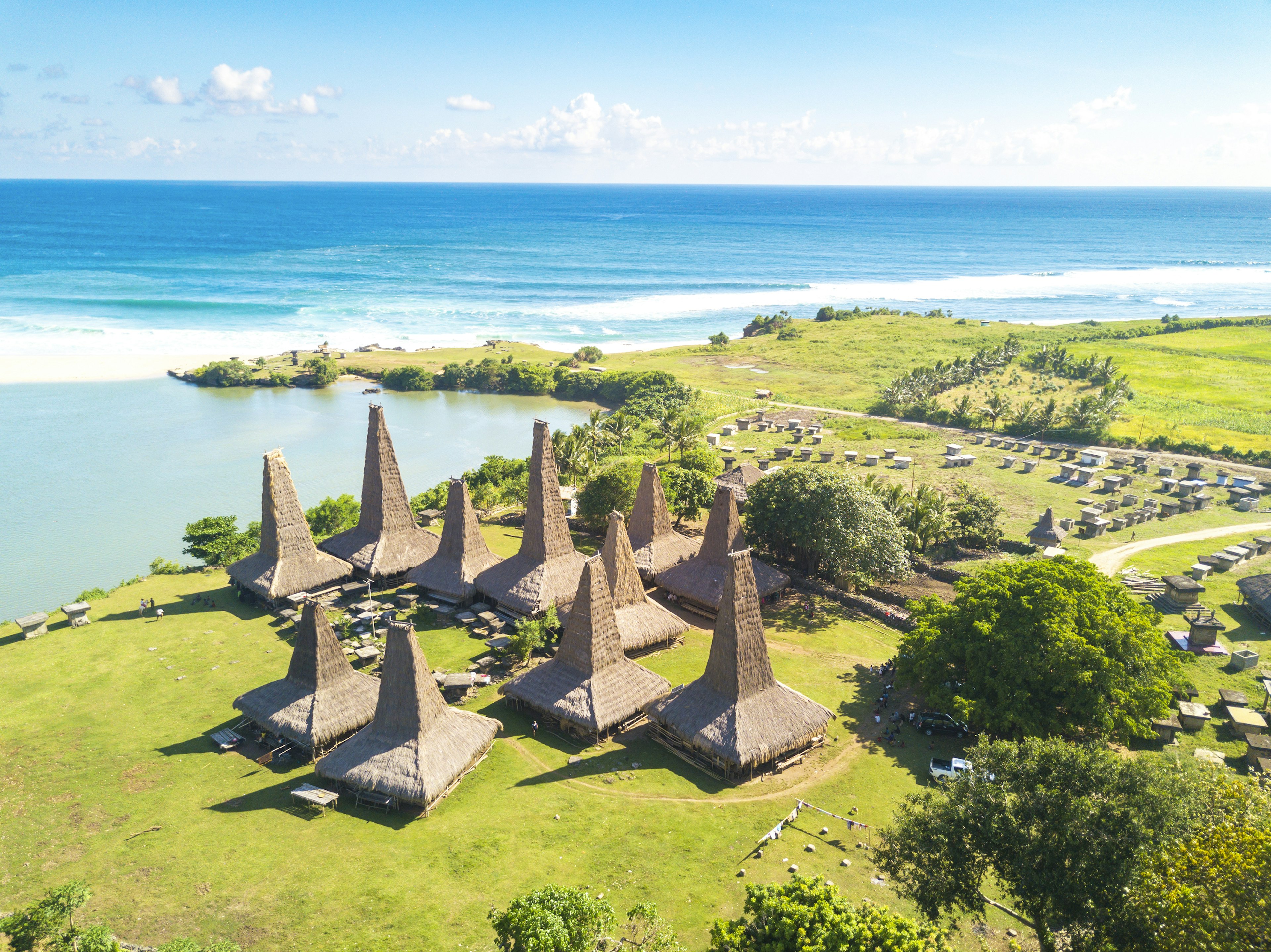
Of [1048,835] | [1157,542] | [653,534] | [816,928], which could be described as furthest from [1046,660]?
[1157,542]

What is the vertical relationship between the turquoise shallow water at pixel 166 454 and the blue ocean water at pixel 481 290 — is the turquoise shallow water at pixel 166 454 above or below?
below

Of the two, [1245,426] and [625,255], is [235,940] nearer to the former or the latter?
[1245,426]

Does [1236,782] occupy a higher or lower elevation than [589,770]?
higher

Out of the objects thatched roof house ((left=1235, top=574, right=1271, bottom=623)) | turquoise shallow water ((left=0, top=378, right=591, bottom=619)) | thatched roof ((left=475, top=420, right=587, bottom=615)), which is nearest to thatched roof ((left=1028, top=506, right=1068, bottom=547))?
thatched roof house ((left=1235, top=574, right=1271, bottom=623))

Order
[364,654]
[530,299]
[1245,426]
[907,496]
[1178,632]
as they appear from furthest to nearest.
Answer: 1. [530,299]
2. [1245,426]
3. [907,496]
4. [1178,632]
5. [364,654]

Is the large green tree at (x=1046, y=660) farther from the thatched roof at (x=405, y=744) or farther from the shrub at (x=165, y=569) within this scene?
the shrub at (x=165, y=569)

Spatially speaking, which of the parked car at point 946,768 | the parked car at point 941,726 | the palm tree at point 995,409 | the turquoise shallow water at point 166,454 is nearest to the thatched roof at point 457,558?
the turquoise shallow water at point 166,454

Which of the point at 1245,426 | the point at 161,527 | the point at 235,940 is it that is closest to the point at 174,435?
the point at 161,527
